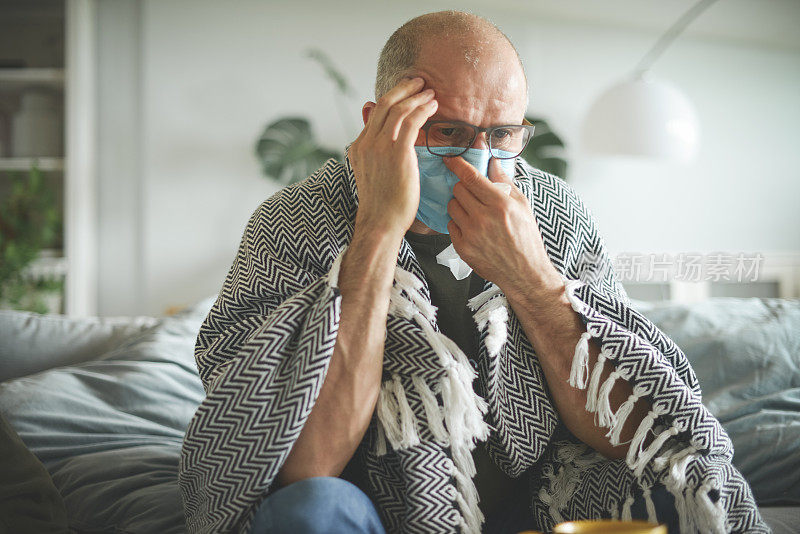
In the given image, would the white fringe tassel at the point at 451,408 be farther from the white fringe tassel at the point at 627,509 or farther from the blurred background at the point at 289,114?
the blurred background at the point at 289,114

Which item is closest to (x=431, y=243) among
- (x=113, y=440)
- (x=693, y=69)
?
(x=113, y=440)

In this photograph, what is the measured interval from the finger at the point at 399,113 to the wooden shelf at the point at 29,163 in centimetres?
263

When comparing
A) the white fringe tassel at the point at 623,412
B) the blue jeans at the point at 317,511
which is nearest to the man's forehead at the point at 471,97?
the white fringe tassel at the point at 623,412

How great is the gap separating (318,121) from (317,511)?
9.10 ft

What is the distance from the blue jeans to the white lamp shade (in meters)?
2.23

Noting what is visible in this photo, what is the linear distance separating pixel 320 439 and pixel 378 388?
Result: 12cm

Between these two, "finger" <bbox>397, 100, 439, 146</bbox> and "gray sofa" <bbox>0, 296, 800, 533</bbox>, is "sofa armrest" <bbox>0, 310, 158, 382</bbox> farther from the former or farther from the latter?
"finger" <bbox>397, 100, 439, 146</bbox>

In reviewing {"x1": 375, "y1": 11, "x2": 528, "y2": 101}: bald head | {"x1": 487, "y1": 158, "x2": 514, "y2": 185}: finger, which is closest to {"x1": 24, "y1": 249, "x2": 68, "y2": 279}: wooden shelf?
{"x1": 375, "y1": 11, "x2": 528, "y2": 101}: bald head

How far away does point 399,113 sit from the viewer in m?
0.99

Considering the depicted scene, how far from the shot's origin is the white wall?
10.8ft

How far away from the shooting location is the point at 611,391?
1.04 m

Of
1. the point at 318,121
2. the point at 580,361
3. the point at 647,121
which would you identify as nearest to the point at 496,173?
the point at 580,361

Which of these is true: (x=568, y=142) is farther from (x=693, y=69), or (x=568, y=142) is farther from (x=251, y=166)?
(x=251, y=166)

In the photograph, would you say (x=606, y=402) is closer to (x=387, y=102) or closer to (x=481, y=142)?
(x=481, y=142)
